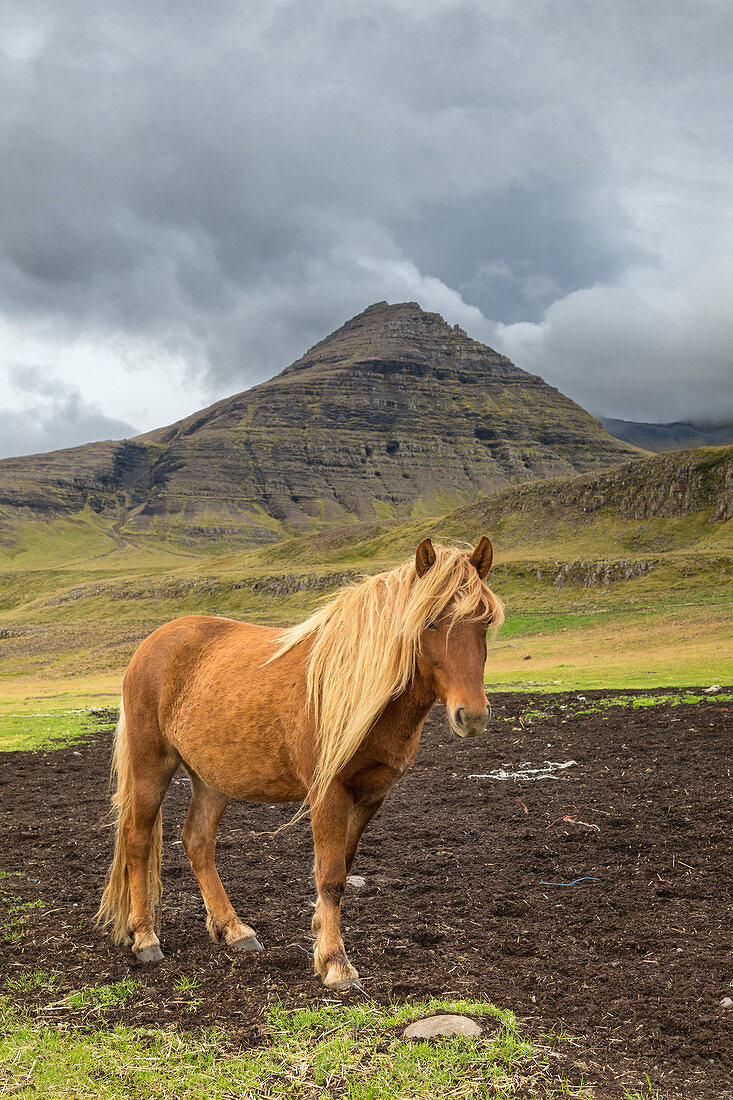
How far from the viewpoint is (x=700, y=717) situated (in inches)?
580

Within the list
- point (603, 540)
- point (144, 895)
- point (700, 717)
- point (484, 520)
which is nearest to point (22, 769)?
point (144, 895)

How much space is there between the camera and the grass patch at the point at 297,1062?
11.8ft

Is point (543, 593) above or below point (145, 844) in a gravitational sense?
below

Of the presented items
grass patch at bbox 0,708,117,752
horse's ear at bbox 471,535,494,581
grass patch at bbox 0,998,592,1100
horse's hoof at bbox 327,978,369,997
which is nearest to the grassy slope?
grass patch at bbox 0,708,117,752

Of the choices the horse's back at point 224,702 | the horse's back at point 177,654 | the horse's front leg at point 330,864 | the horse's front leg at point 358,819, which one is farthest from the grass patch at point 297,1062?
the horse's back at point 177,654

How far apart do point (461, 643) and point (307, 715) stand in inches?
56.0

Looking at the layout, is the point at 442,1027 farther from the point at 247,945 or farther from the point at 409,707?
the point at 247,945

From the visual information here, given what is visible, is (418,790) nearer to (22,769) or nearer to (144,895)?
(144,895)

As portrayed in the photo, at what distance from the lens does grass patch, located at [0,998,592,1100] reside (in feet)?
11.8

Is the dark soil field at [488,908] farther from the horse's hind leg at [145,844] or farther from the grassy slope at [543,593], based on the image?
the grassy slope at [543,593]

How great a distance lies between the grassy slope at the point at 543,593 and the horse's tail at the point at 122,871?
64.3 feet

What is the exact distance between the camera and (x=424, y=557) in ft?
15.9

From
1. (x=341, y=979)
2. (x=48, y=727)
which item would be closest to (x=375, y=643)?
(x=341, y=979)

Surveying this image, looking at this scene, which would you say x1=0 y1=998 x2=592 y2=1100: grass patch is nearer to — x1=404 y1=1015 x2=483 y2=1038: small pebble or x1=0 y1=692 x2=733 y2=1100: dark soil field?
x1=404 y1=1015 x2=483 y2=1038: small pebble
